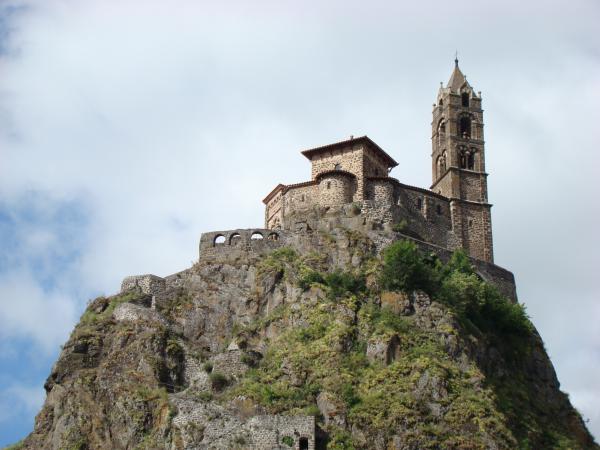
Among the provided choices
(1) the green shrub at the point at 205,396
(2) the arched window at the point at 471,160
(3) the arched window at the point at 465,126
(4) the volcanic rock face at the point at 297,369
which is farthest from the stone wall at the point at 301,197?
(1) the green shrub at the point at 205,396

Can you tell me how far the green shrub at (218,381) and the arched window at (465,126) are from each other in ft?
124

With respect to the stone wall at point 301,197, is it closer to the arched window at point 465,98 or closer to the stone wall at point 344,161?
the stone wall at point 344,161

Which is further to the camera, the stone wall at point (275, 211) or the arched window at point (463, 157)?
the arched window at point (463, 157)

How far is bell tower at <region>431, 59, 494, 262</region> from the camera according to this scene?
277 feet

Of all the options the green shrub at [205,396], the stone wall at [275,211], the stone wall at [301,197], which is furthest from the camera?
the stone wall at [275,211]

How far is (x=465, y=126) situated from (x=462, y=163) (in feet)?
14.4

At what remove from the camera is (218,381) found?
63.2m

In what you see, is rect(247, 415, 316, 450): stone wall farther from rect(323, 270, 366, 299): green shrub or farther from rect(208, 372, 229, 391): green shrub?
rect(323, 270, 366, 299): green shrub

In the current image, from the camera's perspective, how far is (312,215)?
78.5m

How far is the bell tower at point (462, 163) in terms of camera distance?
277ft

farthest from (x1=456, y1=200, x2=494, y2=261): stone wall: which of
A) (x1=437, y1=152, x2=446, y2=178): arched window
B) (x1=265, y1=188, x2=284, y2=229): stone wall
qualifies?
(x1=265, y1=188, x2=284, y2=229): stone wall

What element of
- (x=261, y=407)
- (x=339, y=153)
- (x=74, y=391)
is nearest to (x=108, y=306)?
(x=74, y=391)

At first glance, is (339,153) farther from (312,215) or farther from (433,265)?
(433,265)

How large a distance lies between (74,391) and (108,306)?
899cm
